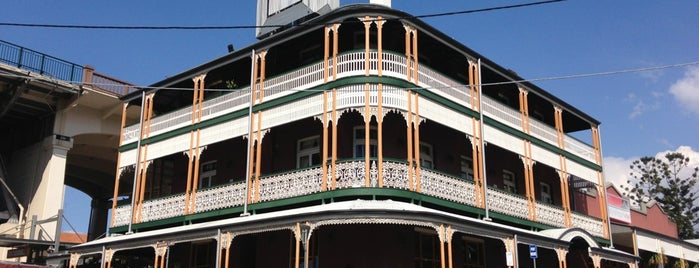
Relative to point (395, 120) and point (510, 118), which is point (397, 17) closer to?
point (395, 120)

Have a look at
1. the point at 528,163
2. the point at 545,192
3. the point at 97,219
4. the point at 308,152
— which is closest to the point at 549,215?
the point at 528,163

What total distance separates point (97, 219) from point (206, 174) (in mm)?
16298

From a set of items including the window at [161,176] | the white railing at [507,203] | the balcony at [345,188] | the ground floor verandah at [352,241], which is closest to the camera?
the ground floor verandah at [352,241]

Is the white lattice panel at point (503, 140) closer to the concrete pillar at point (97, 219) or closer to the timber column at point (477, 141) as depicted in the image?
the timber column at point (477, 141)

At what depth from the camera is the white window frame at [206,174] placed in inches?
998

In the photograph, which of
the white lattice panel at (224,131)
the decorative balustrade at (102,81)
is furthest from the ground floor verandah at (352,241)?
the decorative balustrade at (102,81)

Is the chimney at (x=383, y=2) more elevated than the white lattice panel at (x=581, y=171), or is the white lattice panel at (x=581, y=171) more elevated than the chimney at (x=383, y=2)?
the chimney at (x=383, y=2)

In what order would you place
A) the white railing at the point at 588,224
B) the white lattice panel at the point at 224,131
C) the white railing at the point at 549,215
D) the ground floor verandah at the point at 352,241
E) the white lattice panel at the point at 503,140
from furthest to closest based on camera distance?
1. the white railing at the point at 588,224
2. the white railing at the point at 549,215
3. the white lattice panel at the point at 503,140
4. the white lattice panel at the point at 224,131
5. the ground floor verandah at the point at 352,241

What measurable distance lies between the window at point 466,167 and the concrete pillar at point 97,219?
22.6 meters

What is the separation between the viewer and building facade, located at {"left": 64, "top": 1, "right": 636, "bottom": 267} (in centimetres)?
1895

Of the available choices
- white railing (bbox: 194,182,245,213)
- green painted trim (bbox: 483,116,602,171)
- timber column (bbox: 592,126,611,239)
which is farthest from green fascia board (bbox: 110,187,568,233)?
timber column (bbox: 592,126,611,239)

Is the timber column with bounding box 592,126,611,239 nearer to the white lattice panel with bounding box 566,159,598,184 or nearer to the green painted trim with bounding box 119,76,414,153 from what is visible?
the white lattice panel with bounding box 566,159,598,184

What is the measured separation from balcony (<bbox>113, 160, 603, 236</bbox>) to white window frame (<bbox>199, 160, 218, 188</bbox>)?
7.22ft

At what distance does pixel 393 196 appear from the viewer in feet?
60.0
